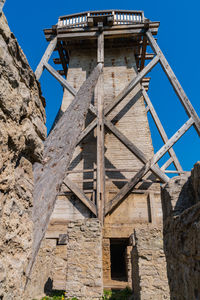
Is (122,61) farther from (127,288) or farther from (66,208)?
(127,288)

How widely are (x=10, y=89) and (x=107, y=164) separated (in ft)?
23.7

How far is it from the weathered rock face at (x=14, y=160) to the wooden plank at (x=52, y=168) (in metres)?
0.17

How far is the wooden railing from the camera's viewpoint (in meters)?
9.14

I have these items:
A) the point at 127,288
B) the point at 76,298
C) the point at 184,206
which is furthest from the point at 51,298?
the point at 184,206

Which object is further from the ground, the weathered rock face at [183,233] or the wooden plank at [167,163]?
the wooden plank at [167,163]

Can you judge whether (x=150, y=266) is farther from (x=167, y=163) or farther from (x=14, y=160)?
(x=14, y=160)

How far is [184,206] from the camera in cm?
247

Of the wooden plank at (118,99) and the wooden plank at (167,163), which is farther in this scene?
the wooden plank at (167,163)

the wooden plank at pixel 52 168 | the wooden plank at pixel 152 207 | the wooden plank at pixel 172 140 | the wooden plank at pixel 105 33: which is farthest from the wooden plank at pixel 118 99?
the wooden plank at pixel 52 168

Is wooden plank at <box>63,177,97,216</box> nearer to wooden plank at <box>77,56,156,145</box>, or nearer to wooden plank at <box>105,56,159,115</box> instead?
wooden plank at <box>77,56,156,145</box>

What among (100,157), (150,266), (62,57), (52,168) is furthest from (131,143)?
(52,168)

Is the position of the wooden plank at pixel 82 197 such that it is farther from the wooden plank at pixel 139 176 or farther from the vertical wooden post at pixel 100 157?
the wooden plank at pixel 139 176

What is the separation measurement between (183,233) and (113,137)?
668 cm

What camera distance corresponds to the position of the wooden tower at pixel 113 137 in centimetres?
719
